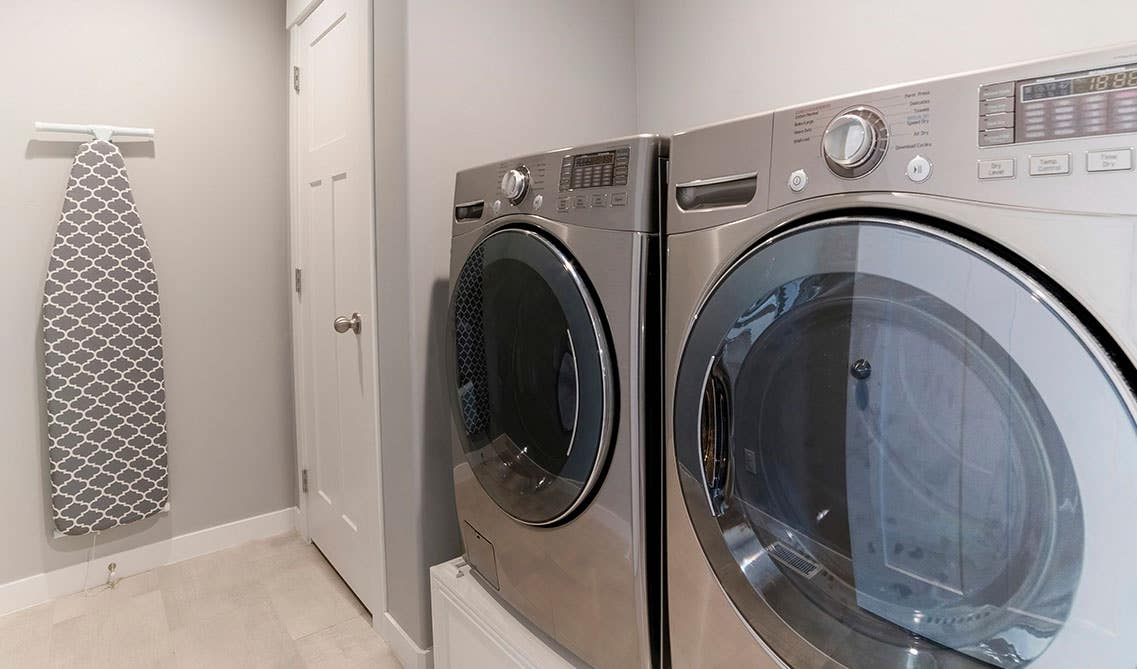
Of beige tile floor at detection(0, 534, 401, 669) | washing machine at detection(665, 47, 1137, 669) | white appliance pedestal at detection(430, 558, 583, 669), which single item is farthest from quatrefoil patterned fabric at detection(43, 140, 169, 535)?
washing machine at detection(665, 47, 1137, 669)

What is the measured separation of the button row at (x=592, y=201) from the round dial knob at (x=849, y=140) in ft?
1.14

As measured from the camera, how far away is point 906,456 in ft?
2.33

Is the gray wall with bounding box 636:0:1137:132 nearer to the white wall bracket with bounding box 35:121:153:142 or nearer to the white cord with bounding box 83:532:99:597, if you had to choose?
the white wall bracket with bounding box 35:121:153:142

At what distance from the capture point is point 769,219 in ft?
2.67

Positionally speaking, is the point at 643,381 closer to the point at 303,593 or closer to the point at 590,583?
the point at 590,583

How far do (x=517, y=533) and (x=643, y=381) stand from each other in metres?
0.49

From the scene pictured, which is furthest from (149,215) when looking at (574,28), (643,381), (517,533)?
(643,381)

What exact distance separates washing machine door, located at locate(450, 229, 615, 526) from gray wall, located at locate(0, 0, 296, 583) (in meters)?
1.51

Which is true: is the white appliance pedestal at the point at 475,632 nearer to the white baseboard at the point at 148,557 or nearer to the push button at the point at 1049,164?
the push button at the point at 1049,164

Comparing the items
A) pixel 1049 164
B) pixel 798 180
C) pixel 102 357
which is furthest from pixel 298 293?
pixel 1049 164

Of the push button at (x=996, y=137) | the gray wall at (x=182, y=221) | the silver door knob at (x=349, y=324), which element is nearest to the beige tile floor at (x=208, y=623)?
the gray wall at (x=182, y=221)

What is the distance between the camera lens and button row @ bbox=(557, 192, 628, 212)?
3.34 ft

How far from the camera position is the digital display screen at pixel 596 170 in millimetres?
1021

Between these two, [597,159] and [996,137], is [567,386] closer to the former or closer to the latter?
[597,159]
